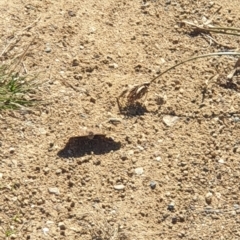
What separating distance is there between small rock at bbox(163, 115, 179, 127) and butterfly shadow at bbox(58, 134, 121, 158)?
0.22 m

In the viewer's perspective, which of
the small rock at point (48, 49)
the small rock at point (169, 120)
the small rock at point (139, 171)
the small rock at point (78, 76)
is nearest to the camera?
the small rock at point (139, 171)

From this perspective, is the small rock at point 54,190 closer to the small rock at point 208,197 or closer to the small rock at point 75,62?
the small rock at point 208,197

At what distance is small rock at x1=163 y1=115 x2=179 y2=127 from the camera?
2783mm

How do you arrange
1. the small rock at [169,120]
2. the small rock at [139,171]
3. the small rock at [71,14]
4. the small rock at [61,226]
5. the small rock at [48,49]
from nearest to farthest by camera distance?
the small rock at [61,226] < the small rock at [139,171] < the small rock at [169,120] < the small rock at [48,49] < the small rock at [71,14]

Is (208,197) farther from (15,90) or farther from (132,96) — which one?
(15,90)

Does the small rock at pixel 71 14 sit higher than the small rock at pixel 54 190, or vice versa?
the small rock at pixel 71 14

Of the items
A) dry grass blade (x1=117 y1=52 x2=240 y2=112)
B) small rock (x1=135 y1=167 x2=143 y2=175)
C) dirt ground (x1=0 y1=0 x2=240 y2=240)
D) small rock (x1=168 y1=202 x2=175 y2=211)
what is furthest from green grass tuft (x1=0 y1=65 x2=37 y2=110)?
small rock (x1=168 y1=202 x2=175 y2=211)

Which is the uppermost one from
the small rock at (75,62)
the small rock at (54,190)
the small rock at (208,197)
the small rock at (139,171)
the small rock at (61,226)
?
the small rock at (75,62)

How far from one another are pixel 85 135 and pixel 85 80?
31cm

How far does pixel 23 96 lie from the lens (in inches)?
113

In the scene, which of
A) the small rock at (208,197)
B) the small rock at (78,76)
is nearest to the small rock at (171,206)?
the small rock at (208,197)

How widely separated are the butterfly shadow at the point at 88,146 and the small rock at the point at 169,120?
0.22m

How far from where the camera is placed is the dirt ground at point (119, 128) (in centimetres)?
250

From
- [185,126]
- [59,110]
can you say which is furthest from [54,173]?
[185,126]
